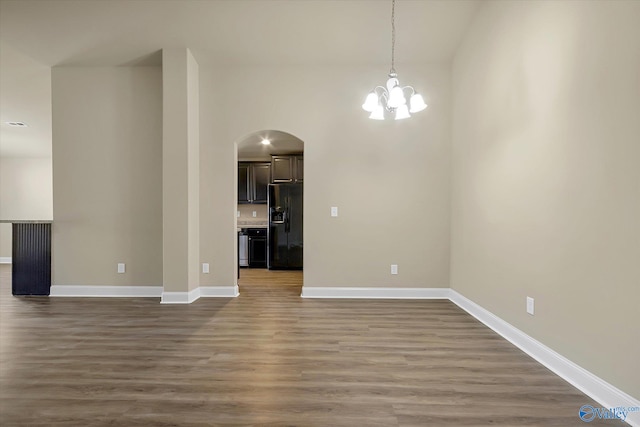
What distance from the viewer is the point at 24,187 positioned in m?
7.96

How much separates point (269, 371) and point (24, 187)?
9298mm

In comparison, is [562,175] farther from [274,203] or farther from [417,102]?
[274,203]

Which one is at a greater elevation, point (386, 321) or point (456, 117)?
point (456, 117)

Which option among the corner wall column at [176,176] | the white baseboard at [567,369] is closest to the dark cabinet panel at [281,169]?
the corner wall column at [176,176]

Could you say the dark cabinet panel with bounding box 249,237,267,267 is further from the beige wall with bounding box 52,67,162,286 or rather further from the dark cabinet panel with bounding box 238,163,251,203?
the beige wall with bounding box 52,67,162,286

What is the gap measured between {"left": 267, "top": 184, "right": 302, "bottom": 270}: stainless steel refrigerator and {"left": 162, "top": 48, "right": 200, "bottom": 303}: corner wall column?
2.61 meters

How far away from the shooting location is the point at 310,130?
4180mm

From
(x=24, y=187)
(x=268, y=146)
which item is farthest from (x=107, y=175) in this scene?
(x=24, y=187)

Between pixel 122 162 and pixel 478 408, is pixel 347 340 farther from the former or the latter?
pixel 122 162

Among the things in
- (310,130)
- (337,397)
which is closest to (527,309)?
(337,397)

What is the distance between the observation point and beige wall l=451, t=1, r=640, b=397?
1.68 meters

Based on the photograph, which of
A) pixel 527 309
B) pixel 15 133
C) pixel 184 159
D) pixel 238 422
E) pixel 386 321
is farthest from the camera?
pixel 15 133

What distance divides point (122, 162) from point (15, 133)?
446cm

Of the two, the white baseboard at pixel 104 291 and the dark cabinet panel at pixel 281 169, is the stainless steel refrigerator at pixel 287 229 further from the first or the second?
the white baseboard at pixel 104 291
